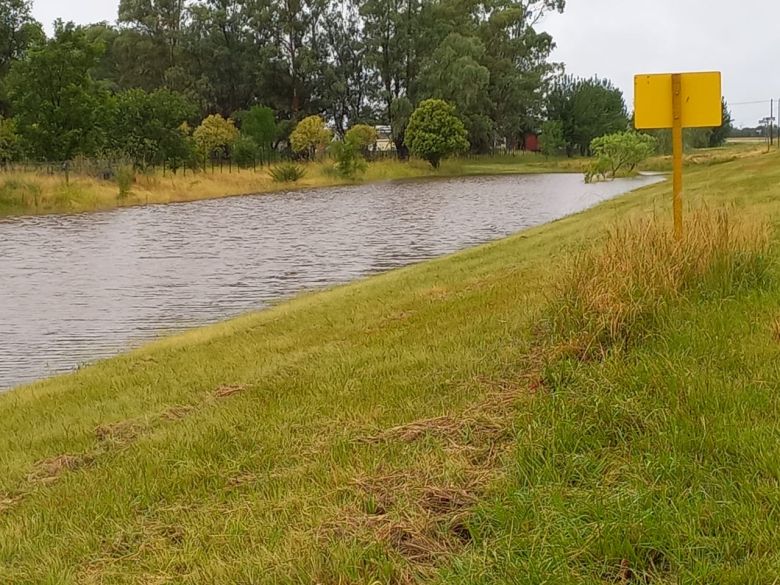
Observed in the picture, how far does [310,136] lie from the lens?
64.8 meters

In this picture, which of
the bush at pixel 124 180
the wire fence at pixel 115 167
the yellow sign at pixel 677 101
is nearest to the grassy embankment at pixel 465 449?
the yellow sign at pixel 677 101

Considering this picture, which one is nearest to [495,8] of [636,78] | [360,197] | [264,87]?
[264,87]

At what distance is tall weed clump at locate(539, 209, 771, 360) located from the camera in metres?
4.68

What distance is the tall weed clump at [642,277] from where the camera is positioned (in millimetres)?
4684

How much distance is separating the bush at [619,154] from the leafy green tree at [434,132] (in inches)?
593

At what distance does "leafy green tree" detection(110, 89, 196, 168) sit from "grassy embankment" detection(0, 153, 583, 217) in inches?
94.2

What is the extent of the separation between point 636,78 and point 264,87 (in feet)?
244

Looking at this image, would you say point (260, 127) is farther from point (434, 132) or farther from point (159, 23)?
point (159, 23)

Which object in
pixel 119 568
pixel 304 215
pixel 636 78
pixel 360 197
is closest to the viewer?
pixel 119 568

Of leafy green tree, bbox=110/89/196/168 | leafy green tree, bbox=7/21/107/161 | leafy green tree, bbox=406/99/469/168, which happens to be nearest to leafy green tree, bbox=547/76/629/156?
leafy green tree, bbox=406/99/469/168

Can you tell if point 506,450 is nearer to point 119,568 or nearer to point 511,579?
point 511,579

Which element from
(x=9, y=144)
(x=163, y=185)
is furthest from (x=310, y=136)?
(x=9, y=144)

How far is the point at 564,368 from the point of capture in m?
4.40

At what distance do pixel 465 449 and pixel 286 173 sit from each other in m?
50.2
